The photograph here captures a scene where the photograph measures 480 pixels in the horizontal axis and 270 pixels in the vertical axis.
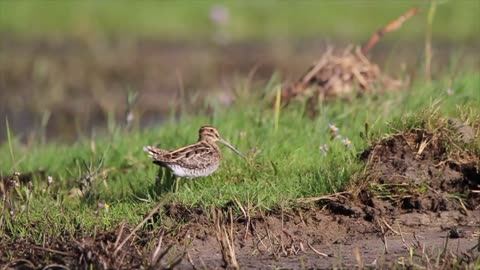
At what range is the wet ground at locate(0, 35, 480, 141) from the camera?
13055 millimetres

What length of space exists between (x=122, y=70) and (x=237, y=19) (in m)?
2.85

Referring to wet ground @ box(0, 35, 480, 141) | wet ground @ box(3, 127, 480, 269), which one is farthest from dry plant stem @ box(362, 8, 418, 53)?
wet ground @ box(0, 35, 480, 141)

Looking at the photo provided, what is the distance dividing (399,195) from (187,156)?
4.32 feet

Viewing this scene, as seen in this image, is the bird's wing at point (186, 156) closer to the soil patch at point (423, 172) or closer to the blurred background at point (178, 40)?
the soil patch at point (423, 172)

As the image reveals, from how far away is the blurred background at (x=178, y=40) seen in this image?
14547 mm

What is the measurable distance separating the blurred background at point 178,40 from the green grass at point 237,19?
16 millimetres

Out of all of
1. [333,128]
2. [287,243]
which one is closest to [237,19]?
[333,128]

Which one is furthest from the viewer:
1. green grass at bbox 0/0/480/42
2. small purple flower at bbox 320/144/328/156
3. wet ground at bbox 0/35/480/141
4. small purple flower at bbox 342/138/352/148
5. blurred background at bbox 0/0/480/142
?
green grass at bbox 0/0/480/42

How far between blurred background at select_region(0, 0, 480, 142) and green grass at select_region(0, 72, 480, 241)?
206 inches

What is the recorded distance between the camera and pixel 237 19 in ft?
57.2

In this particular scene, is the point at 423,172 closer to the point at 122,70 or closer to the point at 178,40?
the point at 122,70

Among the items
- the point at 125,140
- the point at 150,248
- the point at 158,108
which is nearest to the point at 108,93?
the point at 158,108

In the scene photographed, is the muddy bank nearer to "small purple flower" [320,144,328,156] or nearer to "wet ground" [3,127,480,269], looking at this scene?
"wet ground" [3,127,480,269]

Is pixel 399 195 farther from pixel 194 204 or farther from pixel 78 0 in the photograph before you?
pixel 78 0
